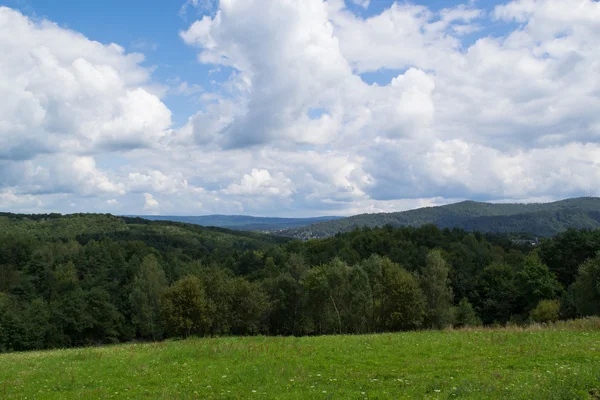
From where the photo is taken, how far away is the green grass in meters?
12.2

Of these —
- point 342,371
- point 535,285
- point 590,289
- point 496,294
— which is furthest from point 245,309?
point 496,294

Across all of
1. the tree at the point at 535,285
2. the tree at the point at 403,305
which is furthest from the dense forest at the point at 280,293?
the tree at the point at 535,285

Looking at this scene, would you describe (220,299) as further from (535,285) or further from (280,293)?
(535,285)

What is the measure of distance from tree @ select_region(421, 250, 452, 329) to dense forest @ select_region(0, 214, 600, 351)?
128mm

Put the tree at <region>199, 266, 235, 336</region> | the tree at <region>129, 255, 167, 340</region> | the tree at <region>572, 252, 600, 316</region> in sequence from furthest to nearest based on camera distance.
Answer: the tree at <region>129, 255, 167, 340</region>
the tree at <region>199, 266, 235, 336</region>
the tree at <region>572, 252, 600, 316</region>

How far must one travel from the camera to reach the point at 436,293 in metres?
53.8

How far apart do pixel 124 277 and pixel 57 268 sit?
17.1 meters

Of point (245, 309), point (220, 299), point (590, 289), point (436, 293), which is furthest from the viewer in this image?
point (245, 309)

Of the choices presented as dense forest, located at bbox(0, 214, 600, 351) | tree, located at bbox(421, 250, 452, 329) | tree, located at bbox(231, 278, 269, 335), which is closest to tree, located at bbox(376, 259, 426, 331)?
dense forest, located at bbox(0, 214, 600, 351)

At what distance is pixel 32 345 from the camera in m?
72.1

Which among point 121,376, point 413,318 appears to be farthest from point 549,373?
point 413,318

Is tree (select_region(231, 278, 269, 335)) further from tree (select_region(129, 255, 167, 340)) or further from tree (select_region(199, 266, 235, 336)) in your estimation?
tree (select_region(129, 255, 167, 340))

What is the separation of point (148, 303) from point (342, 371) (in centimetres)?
8136

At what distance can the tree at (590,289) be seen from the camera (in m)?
56.8
